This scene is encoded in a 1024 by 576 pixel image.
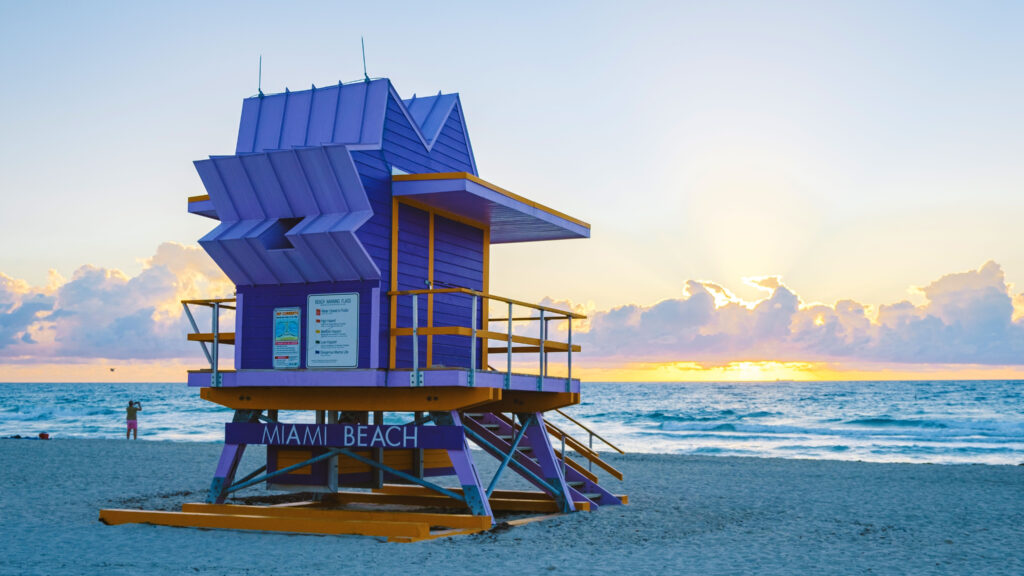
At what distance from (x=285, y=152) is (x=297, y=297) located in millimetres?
1834

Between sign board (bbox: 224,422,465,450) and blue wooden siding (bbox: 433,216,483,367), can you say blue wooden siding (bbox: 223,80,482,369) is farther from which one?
sign board (bbox: 224,422,465,450)

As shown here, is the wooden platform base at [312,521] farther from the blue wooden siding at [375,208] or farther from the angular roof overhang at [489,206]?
the angular roof overhang at [489,206]

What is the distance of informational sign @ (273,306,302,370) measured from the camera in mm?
13094

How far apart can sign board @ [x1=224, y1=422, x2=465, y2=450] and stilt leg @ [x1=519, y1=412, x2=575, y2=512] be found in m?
2.69

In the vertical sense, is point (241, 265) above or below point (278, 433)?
above

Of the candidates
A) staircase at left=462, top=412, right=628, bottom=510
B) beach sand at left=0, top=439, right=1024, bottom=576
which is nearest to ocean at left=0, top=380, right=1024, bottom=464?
beach sand at left=0, top=439, right=1024, bottom=576

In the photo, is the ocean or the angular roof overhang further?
the ocean

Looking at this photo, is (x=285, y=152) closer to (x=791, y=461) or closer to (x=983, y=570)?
(x=983, y=570)

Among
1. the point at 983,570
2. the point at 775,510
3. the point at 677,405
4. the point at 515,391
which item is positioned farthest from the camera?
the point at 677,405

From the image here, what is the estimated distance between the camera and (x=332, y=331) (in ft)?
42.2

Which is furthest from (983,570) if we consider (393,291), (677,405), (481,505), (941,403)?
→ (677,405)

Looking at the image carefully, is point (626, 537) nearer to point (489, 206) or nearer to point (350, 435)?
point (350, 435)

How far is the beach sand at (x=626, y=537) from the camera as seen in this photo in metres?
10.7

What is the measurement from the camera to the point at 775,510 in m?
16.9
